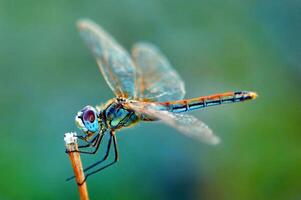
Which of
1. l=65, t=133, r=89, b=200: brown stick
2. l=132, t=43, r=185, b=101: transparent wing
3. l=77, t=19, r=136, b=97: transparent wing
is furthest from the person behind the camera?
l=132, t=43, r=185, b=101: transparent wing

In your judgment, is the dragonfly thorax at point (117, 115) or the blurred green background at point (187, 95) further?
the blurred green background at point (187, 95)

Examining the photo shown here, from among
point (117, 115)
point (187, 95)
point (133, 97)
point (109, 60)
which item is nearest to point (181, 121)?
point (117, 115)

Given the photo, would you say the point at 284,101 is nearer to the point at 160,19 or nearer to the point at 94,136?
the point at 160,19

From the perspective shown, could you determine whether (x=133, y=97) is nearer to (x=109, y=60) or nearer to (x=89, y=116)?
(x=109, y=60)

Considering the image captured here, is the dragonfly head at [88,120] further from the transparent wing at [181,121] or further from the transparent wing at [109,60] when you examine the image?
the transparent wing at [109,60]

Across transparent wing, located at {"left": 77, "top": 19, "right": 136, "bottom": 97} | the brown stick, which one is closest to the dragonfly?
transparent wing, located at {"left": 77, "top": 19, "right": 136, "bottom": 97}

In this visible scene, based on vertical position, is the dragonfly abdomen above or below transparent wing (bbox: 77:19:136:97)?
below

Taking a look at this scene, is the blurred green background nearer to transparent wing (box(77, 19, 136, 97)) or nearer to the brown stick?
transparent wing (box(77, 19, 136, 97))

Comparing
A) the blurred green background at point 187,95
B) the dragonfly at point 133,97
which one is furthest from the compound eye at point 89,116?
the blurred green background at point 187,95
